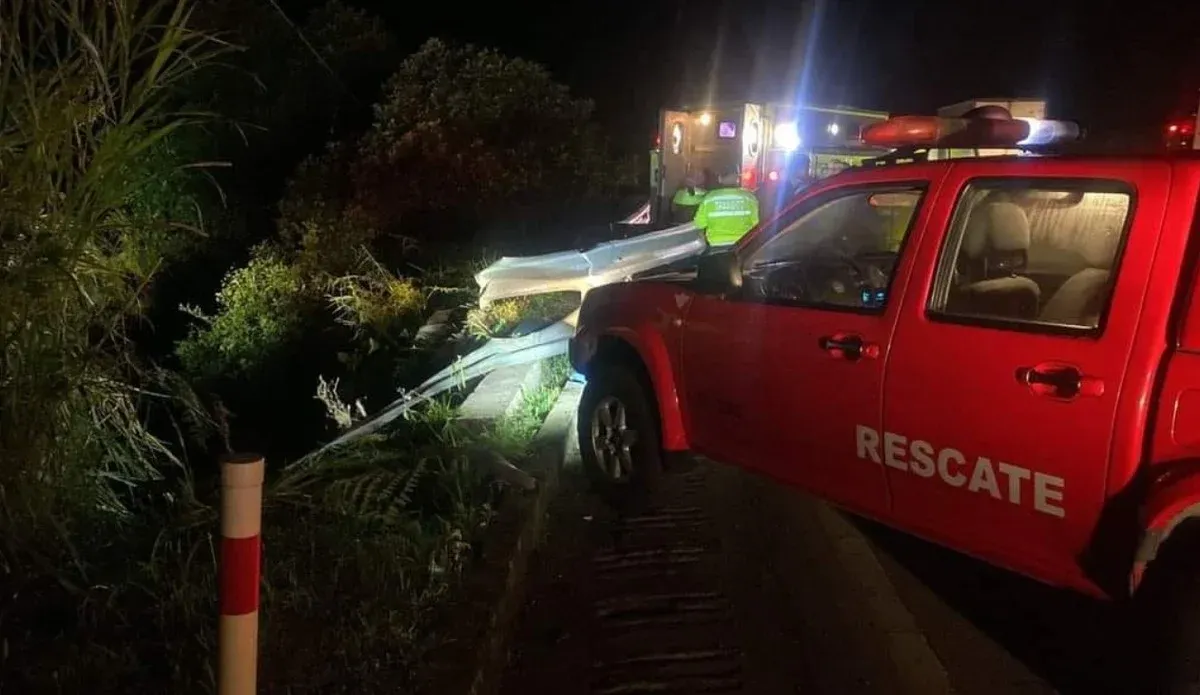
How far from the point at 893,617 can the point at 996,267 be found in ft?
4.76

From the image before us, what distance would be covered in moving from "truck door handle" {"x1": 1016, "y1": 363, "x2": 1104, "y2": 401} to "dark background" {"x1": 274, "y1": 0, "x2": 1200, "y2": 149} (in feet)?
74.4

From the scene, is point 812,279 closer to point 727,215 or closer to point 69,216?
point 69,216

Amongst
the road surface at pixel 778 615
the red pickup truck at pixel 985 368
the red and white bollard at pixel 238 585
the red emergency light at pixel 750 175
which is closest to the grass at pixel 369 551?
the road surface at pixel 778 615

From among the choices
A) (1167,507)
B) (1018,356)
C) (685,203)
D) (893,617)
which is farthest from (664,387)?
(685,203)

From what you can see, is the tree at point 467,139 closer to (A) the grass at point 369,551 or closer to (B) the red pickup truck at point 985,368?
(A) the grass at point 369,551

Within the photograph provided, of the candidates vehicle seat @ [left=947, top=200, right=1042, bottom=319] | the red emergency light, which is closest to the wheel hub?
vehicle seat @ [left=947, top=200, right=1042, bottom=319]

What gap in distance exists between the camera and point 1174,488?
313cm

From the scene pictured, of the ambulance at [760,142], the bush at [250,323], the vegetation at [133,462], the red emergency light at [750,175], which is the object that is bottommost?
the bush at [250,323]

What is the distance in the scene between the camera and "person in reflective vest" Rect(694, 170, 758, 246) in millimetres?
13406

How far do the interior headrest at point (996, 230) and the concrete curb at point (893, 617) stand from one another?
148 cm

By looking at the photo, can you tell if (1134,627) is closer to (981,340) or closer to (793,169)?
(981,340)

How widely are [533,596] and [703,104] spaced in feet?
48.9

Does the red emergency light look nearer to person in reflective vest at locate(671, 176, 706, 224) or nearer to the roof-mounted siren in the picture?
person in reflective vest at locate(671, 176, 706, 224)

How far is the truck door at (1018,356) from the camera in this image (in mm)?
3406
